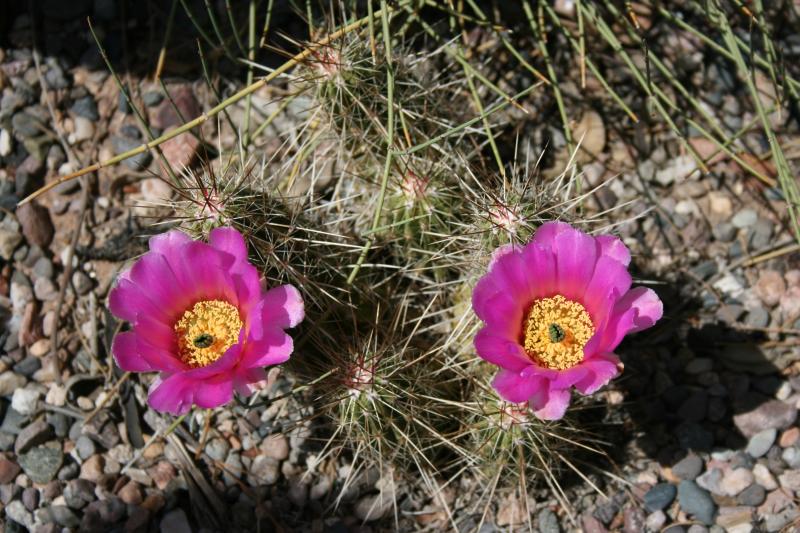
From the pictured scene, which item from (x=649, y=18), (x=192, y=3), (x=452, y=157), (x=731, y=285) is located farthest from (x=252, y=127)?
(x=731, y=285)

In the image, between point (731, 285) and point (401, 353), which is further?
point (731, 285)

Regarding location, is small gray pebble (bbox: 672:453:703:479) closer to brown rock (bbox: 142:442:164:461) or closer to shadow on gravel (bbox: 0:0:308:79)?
brown rock (bbox: 142:442:164:461)

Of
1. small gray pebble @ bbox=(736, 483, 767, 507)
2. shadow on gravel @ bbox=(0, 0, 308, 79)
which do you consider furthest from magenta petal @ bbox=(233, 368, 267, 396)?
shadow on gravel @ bbox=(0, 0, 308, 79)

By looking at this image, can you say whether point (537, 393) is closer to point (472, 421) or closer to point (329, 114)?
point (472, 421)

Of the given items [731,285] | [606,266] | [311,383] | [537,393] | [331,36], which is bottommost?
[731,285]

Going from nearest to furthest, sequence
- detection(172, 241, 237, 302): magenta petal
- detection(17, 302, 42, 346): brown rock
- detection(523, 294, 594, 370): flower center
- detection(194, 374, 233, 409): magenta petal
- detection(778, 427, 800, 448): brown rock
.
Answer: detection(194, 374, 233, 409): magenta petal
detection(172, 241, 237, 302): magenta petal
detection(523, 294, 594, 370): flower center
detection(778, 427, 800, 448): brown rock
detection(17, 302, 42, 346): brown rock

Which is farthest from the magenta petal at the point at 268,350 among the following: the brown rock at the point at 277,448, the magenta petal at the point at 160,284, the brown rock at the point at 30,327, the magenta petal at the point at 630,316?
the brown rock at the point at 30,327

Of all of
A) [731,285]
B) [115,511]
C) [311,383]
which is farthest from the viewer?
[731,285]
